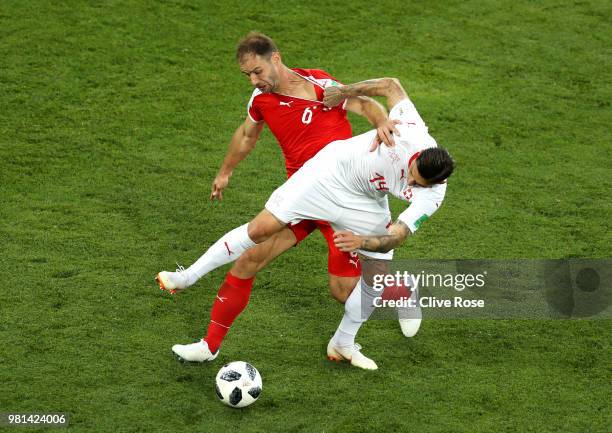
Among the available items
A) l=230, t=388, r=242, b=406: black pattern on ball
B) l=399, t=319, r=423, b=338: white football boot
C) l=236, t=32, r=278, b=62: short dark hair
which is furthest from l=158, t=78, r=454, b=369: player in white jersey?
l=230, t=388, r=242, b=406: black pattern on ball

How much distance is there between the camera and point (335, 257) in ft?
20.2

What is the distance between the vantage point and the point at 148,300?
22.0 ft

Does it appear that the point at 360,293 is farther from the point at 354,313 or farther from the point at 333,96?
the point at 333,96

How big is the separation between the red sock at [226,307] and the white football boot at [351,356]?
648 millimetres

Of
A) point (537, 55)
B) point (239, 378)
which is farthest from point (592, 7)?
point (239, 378)

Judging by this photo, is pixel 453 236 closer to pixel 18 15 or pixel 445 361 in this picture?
pixel 445 361

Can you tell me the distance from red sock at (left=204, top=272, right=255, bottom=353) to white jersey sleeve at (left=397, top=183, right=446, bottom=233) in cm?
116

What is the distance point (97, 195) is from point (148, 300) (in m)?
1.49

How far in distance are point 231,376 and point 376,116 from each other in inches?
71.9

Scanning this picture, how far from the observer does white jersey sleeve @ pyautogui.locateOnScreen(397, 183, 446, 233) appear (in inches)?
219

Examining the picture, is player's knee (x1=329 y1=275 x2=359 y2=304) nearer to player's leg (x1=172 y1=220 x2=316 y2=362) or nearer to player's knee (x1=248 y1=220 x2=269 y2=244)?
player's leg (x1=172 y1=220 x2=316 y2=362)

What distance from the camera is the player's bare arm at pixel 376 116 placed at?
5.74 metres

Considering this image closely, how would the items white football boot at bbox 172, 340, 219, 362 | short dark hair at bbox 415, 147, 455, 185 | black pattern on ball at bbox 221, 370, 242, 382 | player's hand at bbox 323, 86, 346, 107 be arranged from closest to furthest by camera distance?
1. short dark hair at bbox 415, 147, 455, 185
2. black pattern on ball at bbox 221, 370, 242, 382
3. white football boot at bbox 172, 340, 219, 362
4. player's hand at bbox 323, 86, 346, 107


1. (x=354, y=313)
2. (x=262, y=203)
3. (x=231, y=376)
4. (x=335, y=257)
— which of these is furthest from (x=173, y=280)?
(x=262, y=203)
